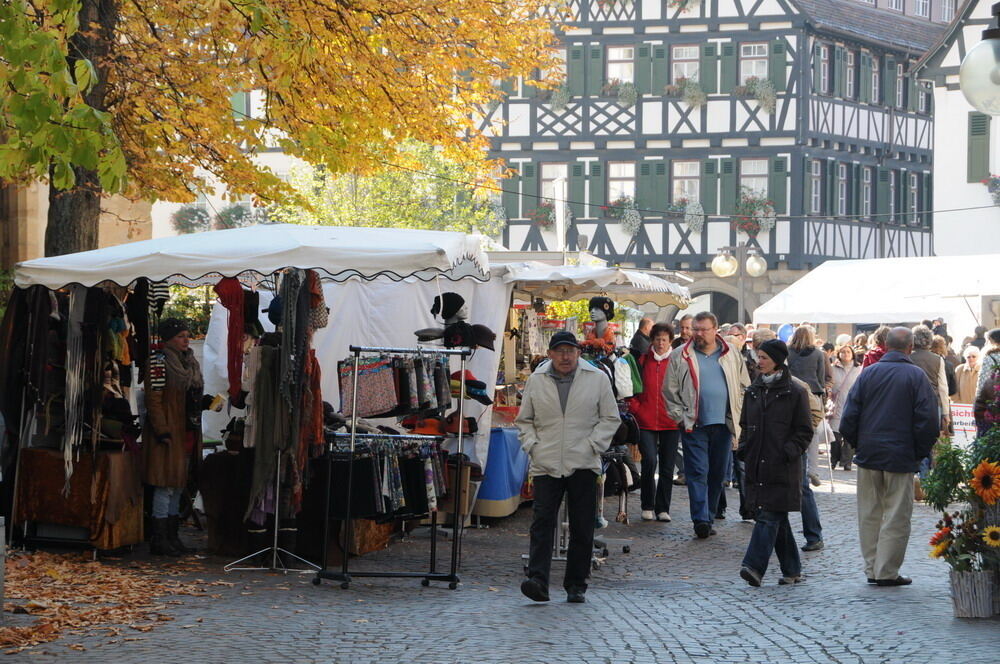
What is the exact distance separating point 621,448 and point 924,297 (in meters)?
11.5

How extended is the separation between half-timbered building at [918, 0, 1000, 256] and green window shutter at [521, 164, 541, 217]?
10.2 m

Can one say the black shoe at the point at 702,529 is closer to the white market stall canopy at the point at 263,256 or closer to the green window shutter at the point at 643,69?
the white market stall canopy at the point at 263,256

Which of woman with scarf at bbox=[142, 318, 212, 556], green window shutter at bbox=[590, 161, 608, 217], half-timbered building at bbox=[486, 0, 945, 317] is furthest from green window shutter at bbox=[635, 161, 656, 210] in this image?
woman with scarf at bbox=[142, 318, 212, 556]

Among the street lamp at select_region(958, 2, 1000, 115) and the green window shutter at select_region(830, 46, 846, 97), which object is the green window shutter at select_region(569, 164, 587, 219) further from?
the street lamp at select_region(958, 2, 1000, 115)

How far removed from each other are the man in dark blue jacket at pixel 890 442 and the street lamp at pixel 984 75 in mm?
2289

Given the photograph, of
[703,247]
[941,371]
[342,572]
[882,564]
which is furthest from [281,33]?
[703,247]

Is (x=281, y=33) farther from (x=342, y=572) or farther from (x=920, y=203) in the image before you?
(x=920, y=203)

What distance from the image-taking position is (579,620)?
850 centimetres

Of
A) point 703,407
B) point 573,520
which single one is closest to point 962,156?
point 703,407

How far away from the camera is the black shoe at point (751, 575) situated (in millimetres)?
9672

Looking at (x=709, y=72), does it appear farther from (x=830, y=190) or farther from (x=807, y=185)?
(x=830, y=190)

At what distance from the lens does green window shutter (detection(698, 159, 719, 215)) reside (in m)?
38.3

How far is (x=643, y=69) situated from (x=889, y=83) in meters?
7.61

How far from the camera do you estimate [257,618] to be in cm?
841
